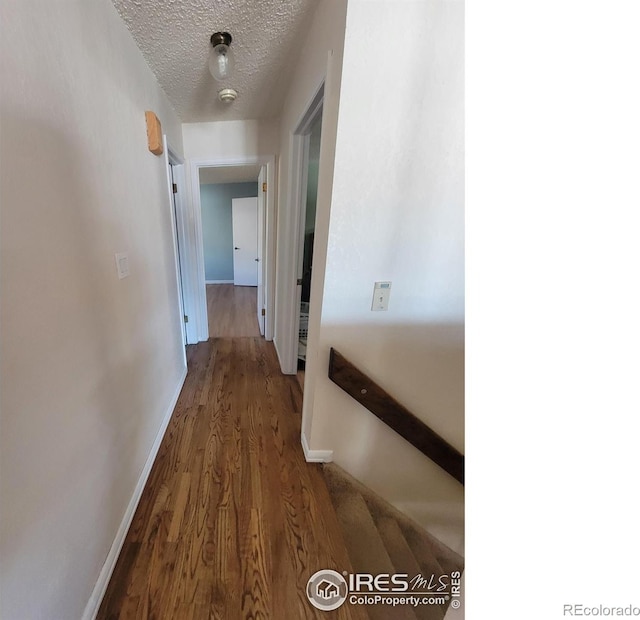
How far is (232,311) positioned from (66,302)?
333 cm

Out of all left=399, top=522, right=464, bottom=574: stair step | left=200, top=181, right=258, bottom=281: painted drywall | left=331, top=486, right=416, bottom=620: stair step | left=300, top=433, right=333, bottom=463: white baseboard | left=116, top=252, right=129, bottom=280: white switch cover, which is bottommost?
left=399, top=522, right=464, bottom=574: stair step

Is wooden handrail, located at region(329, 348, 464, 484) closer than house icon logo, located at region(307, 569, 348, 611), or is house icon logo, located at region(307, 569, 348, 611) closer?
house icon logo, located at region(307, 569, 348, 611)

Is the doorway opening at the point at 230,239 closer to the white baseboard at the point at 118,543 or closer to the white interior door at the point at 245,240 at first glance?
the white interior door at the point at 245,240

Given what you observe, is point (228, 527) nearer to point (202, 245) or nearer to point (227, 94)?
point (202, 245)

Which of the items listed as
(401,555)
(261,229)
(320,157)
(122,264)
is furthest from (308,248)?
(401,555)

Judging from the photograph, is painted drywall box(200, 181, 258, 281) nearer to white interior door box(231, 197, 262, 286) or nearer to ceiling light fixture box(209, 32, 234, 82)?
white interior door box(231, 197, 262, 286)

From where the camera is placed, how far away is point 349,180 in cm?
103

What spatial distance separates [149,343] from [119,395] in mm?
419

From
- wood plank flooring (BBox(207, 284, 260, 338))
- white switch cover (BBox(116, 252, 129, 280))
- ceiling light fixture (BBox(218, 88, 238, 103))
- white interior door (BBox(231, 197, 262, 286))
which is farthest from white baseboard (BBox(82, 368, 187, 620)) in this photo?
white interior door (BBox(231, 197, 262, 286))

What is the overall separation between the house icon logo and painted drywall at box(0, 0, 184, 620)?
78cm

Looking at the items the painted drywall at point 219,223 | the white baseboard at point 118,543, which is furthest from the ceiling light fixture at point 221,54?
the painted drywall at point 219,223

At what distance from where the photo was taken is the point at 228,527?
1141mm

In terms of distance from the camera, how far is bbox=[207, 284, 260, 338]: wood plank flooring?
3323 mm

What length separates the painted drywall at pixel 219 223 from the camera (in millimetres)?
5305
